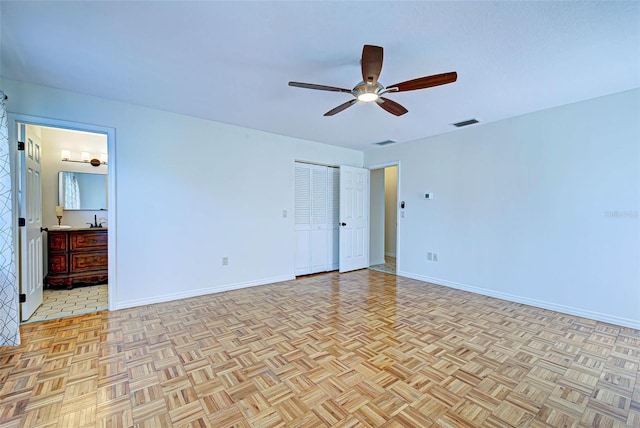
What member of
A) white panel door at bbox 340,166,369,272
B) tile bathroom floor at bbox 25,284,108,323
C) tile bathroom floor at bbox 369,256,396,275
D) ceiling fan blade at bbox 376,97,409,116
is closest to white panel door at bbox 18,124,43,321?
tile bathroom floor at bbox 25,284,108,323

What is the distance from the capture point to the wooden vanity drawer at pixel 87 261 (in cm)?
411

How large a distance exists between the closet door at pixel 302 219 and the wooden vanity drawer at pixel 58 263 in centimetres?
342

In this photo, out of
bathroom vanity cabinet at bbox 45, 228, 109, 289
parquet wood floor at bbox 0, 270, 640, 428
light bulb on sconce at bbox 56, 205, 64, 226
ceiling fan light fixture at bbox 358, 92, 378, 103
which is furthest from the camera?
light bulb on sconce at bbox 56, 205, 64, 226

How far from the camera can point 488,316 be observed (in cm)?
316

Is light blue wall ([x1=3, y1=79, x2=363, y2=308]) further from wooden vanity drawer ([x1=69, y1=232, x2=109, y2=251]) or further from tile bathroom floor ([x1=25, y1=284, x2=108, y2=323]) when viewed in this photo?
wooden vanity drawer ([x1=69, y1=232, x2=109, y2=251])

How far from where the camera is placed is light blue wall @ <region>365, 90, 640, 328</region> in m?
2.94

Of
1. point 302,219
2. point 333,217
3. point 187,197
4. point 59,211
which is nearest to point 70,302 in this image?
point 59,211

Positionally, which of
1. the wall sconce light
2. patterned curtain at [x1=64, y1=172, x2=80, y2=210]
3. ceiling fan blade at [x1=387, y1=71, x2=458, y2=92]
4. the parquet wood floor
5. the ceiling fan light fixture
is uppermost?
the ceiling fan light fixture

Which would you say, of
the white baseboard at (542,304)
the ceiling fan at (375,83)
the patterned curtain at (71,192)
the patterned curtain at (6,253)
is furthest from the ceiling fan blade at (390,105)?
the patterned curtain at (71,192)

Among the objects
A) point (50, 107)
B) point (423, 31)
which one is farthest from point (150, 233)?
point (423, 31)

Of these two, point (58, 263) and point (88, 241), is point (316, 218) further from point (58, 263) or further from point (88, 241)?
point (58, 263)

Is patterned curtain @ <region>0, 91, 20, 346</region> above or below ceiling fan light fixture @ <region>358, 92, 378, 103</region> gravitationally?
below

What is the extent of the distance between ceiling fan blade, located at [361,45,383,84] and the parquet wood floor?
2.21 metres

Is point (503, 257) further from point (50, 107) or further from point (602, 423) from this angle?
point (50, 107)
